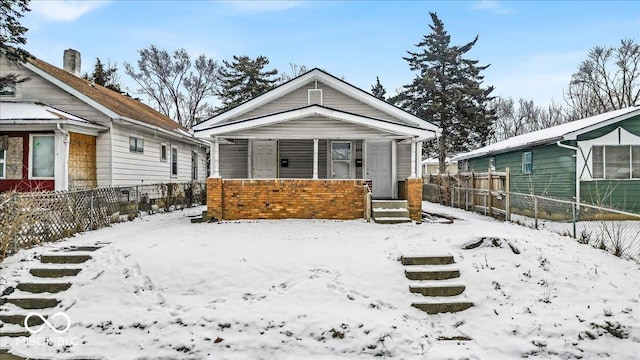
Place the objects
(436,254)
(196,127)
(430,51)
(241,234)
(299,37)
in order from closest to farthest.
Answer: (436,254) → (241,234) → (196,127) → (299,37) → (430,51)

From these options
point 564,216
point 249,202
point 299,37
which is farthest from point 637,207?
point 299,37

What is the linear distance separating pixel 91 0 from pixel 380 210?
12991mm

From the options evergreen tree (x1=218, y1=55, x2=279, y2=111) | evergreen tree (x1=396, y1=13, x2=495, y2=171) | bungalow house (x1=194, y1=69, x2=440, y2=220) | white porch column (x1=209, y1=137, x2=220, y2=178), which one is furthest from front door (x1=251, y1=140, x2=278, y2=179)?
evergreen tree (x1=218, y1=55, x2=279, y2=111)

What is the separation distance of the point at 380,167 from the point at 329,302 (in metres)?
9.31

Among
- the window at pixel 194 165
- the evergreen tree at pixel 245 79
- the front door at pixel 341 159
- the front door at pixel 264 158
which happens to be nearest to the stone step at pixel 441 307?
the front door at pixel 341 159

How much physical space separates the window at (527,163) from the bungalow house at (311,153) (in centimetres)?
539

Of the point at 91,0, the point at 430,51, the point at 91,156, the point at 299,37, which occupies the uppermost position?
the point at 430,51

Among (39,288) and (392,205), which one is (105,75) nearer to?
(392,205)

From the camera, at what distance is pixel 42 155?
42.1ft

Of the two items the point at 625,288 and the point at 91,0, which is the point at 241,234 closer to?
the point at 625,288

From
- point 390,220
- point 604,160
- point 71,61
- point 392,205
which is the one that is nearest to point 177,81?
point 71,61

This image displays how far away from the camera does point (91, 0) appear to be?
46.3ft

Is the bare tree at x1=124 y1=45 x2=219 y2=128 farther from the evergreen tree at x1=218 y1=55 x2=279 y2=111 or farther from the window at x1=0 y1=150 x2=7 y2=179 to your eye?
the window at x1=0 y1=150 x2=7 y2=179

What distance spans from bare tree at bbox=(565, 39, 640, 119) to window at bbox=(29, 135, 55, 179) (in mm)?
41442
